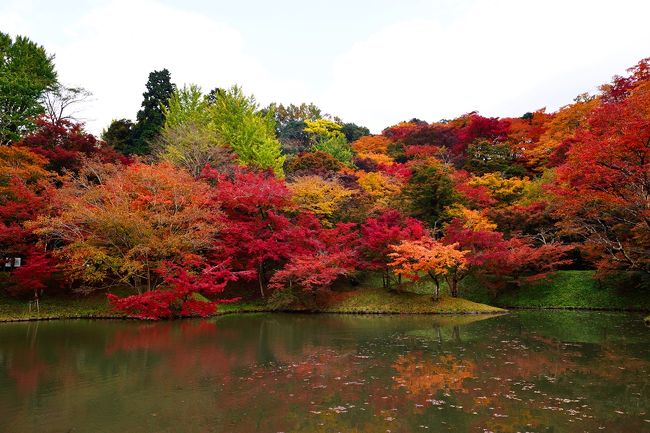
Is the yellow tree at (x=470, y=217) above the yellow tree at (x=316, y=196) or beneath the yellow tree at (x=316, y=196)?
beneath

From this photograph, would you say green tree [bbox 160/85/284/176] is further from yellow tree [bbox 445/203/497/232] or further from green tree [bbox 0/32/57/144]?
yellow tree [bbox 445/203/497/232]

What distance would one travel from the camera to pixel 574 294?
26.4 meters

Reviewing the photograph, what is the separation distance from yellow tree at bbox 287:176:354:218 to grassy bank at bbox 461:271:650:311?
1000cm

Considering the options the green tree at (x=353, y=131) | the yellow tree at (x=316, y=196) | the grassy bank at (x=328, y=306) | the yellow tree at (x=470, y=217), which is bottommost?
the grassy bank at (x=328, y=306)

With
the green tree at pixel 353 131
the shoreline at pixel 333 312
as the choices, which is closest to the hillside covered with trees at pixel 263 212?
the shoreline at pixel 333 312

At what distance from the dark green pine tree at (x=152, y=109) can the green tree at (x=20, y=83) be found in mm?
8400

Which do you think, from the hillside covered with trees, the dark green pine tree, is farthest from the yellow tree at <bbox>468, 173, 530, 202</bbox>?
the dark green pine tree

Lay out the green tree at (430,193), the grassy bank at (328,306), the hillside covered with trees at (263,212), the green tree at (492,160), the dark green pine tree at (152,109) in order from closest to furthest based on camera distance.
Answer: the hillside covered with trees at (263,212) → the grassy bank at (328,306) → the green tree at (430,193) → the green tree at (492,160) → the dark green pine tree at (152,109)

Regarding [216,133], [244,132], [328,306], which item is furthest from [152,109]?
[328,306]

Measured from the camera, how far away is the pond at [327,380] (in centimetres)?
747

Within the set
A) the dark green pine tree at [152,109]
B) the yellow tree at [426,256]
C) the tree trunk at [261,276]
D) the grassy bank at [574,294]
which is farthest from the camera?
the dark green pine tree at [152,109]

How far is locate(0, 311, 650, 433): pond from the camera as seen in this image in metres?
7.47

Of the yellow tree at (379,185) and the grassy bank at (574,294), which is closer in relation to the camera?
the grassy bank at (574,294)

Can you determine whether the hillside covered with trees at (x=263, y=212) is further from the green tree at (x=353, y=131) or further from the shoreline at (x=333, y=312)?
the green tree at (x=353, y=131)
